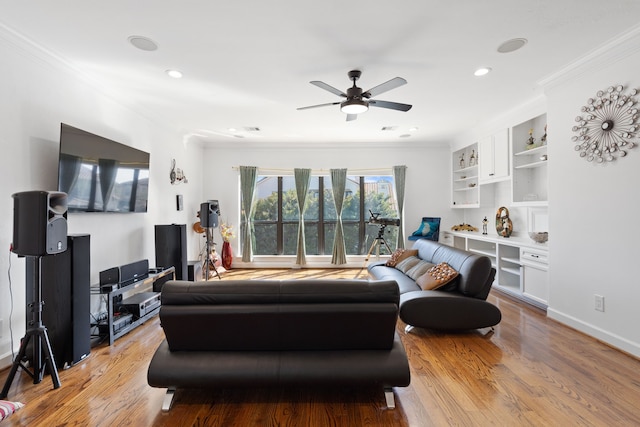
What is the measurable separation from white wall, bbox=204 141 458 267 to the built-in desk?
1.35 meters

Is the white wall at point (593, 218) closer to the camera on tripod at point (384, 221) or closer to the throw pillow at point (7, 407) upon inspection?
the camera on tripod at point (384, 221)

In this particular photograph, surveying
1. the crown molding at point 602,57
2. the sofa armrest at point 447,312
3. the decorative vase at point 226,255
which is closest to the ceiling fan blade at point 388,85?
the crown molding at point 602,57

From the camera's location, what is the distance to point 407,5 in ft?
7.16

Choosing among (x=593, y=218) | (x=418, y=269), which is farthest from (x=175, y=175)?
(x=593, y=218)

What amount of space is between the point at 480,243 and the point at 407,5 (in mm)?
4489

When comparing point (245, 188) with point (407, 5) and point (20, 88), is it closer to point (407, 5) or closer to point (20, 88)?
point (20, 88)

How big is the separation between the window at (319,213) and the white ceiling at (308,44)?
8.42 feet

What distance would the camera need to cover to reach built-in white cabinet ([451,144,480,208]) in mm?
5891

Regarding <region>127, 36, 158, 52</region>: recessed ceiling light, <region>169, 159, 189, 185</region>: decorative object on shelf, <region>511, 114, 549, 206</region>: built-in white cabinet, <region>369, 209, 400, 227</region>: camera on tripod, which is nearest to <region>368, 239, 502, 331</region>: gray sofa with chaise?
<region>511, 114, 549, 206</region>: built-in white cabinet

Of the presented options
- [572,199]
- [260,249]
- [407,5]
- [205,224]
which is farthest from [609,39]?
[260,249]

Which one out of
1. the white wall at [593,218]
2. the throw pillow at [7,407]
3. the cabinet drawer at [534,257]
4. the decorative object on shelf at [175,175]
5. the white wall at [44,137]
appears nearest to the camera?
the throw pillow at [7,407]

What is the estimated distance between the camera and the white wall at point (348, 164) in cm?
660

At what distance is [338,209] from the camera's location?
6562 millimetres

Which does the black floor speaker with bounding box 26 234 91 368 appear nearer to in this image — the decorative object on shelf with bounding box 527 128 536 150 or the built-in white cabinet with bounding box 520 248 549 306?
the built-in white cabinet with bounding box 520 248 549 306
